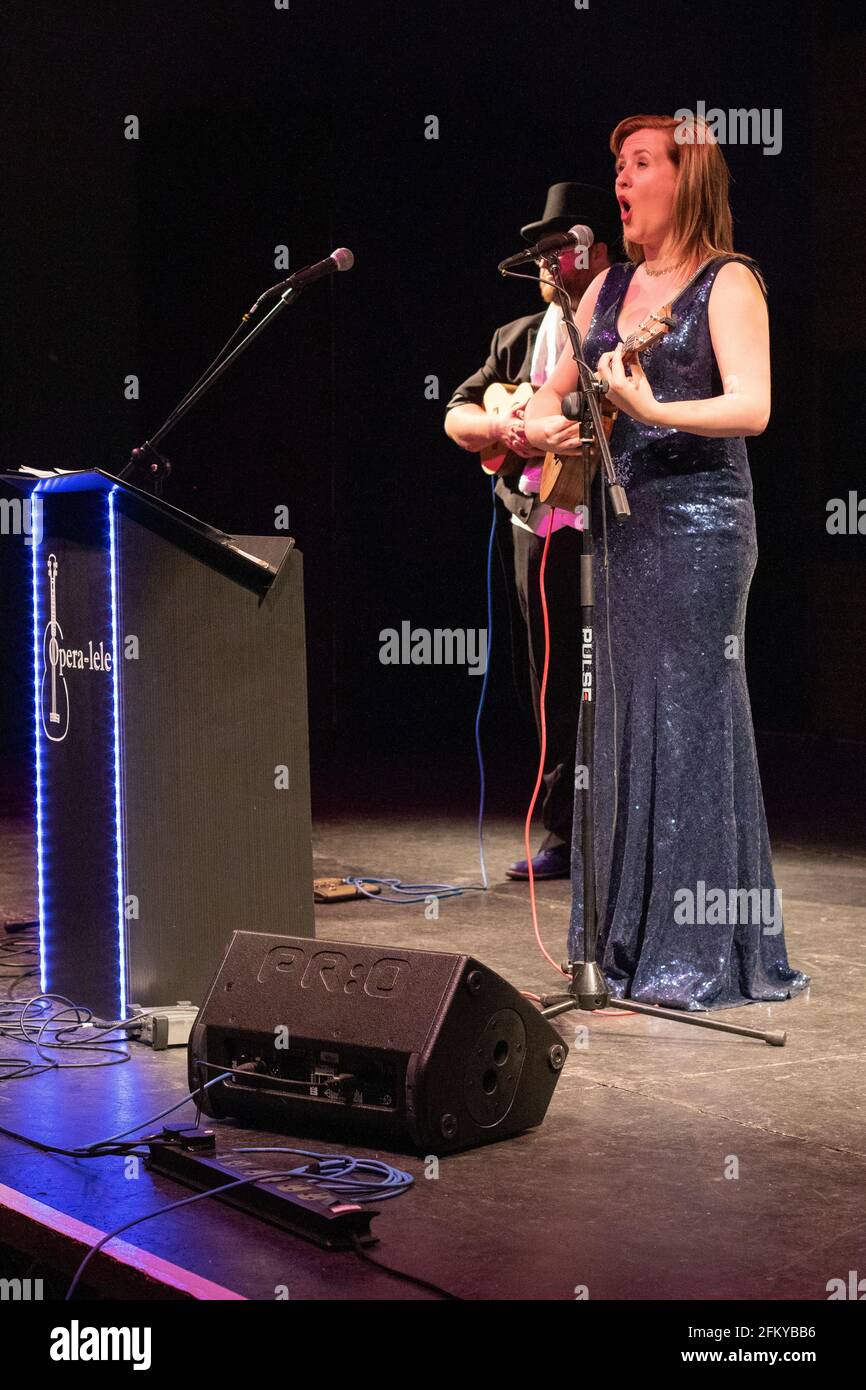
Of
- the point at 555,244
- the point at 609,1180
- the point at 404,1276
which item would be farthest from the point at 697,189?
the point at 404,1276

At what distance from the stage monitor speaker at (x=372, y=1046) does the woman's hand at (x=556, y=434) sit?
1.37 meters

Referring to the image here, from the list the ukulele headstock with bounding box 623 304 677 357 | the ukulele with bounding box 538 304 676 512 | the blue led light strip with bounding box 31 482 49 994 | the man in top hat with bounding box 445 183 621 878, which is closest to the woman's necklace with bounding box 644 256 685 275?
the ukulele with bounding box 538 304 676 512

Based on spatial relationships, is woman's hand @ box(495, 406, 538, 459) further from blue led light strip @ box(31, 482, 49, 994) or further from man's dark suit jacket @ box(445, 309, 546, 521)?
blue led light strip @ box(31, 482, 49, 994)

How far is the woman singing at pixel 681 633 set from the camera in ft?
12.7

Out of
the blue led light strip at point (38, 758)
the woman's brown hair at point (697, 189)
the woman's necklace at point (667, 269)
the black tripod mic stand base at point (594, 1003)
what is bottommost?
the black tripod mic stand base at point (594, 1003)

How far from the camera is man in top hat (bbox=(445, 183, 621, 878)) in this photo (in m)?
5.14

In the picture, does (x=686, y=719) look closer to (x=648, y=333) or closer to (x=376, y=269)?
(x=648, y=333)

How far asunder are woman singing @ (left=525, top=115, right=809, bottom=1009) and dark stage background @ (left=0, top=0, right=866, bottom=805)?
3533mm

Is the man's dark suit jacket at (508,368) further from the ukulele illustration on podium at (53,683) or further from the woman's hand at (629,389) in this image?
the ukulele illustration on podium at (53,683)

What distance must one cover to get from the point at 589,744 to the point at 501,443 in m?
1.72

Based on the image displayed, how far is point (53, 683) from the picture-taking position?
12.8 ft

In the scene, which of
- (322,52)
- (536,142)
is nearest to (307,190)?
(322,52)

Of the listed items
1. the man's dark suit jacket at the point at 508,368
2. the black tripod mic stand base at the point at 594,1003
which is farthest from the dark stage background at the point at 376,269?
the black tripod mic stand base at the point at 594,1003

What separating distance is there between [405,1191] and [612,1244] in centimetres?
39
